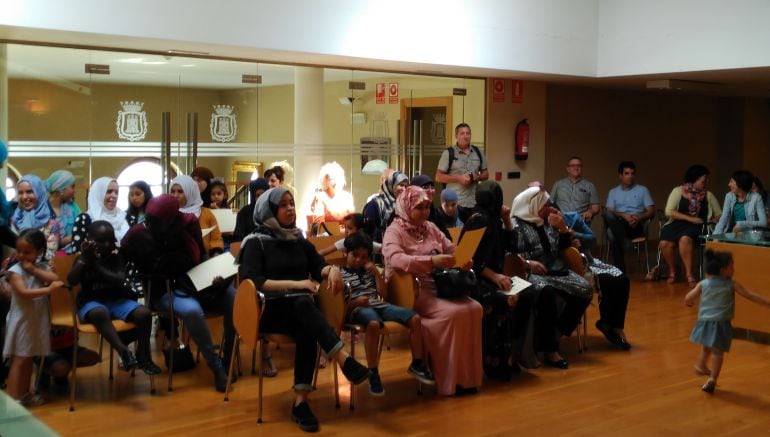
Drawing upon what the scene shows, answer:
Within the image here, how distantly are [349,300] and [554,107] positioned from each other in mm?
8061

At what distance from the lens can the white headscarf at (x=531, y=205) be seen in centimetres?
708

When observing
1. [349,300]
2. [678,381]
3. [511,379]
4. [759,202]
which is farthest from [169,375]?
[759,202]

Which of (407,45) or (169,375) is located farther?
(407,45)

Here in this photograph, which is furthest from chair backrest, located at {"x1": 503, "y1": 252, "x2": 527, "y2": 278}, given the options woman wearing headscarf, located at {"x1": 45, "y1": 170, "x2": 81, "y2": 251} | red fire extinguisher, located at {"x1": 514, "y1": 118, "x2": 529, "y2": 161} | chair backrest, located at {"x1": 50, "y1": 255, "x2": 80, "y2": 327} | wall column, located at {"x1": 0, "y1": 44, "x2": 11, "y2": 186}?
red fire extinguisher, located at {"x1": 514, "y1": 118, "x2": 529, "y2": 161}

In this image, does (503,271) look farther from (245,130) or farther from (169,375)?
(245,130)

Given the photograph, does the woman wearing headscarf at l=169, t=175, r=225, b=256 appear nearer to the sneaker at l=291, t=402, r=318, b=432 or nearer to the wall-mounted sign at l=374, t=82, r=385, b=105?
the sneaker at l=291, t=402, r=318, b=432

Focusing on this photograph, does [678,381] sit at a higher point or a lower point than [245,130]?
lower

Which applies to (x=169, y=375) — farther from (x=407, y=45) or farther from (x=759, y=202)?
(x=759, y=202)

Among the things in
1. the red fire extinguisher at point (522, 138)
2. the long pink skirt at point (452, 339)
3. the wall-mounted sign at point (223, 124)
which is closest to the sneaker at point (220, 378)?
the long pink skirt at point (452, 339)

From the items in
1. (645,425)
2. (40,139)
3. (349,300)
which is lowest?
(645,425)

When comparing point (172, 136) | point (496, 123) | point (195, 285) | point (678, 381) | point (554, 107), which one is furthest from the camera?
point (554, 107)

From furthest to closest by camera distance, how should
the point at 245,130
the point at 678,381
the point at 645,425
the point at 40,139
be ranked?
the point at 245,130 < the point at 40,139 < the point at 678,381 < the point at 645,425

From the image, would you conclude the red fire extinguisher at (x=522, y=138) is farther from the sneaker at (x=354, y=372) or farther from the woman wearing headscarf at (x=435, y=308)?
Result: the sneaker at (x=354, y=372)

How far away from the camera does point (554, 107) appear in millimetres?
13203
